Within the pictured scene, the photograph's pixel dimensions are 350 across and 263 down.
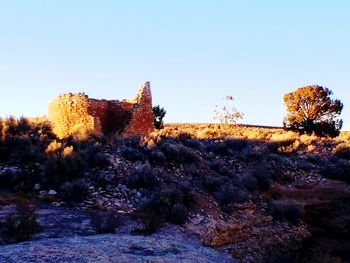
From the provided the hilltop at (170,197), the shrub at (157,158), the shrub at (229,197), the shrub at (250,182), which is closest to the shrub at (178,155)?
the hilltop at (170,197)

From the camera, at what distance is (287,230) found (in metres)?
18.1

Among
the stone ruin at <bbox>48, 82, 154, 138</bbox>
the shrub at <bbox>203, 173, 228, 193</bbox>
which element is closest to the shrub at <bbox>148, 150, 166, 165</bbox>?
the shrub at <bbox>203, 173, 228, 193</bbox>

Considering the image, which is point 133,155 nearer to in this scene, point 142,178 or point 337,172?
point 142,178

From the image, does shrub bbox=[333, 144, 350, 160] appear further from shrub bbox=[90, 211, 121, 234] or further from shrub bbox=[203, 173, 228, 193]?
shrub bbox=[90, 211, 121, 234]

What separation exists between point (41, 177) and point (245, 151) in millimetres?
14189

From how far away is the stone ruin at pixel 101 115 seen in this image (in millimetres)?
25156

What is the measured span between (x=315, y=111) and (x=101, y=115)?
2569cm

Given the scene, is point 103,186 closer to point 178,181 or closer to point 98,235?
point 178,181

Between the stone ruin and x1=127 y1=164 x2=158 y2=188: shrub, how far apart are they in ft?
19.1

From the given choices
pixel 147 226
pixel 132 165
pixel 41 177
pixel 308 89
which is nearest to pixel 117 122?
pixel 132 165

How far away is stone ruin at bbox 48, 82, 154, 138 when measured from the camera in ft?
82.5

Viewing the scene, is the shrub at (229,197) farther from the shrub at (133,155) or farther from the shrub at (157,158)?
the shrub at (133,155)

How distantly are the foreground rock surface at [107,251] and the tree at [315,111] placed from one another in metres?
35.8

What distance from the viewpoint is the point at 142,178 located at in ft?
58.1
